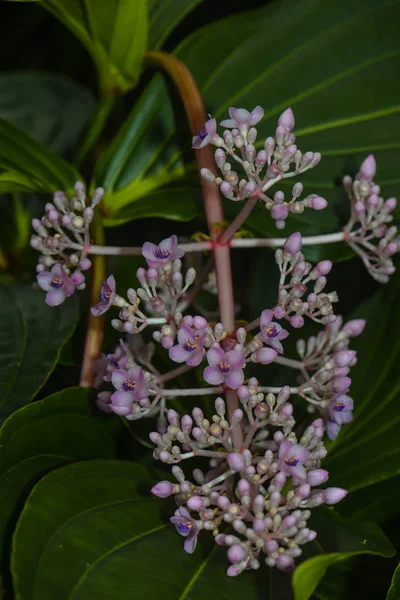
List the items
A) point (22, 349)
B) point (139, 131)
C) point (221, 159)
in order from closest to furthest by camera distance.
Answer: point (221, 159) → point (22, 349) → point (139, 131)

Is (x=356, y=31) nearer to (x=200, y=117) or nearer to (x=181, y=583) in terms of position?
(x=200, y=117)

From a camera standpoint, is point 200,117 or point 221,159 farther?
point 200,117

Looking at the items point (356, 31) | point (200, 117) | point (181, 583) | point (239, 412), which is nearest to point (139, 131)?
point (200, 117)

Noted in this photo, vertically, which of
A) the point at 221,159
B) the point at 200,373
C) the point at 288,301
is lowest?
the point at 200,373

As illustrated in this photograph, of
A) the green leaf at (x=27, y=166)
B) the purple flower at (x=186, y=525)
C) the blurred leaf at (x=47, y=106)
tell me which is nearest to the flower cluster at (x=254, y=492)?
the purple flower at (x=186, y=525)

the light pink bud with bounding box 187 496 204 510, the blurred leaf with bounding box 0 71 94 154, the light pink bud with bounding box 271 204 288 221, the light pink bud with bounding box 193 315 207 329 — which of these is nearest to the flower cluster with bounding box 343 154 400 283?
the light pink bud with bounding box 271 204 288 221

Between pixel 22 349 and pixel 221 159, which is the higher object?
pixel 221 159

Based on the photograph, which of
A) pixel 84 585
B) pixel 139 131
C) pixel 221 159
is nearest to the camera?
pixel 84 585
